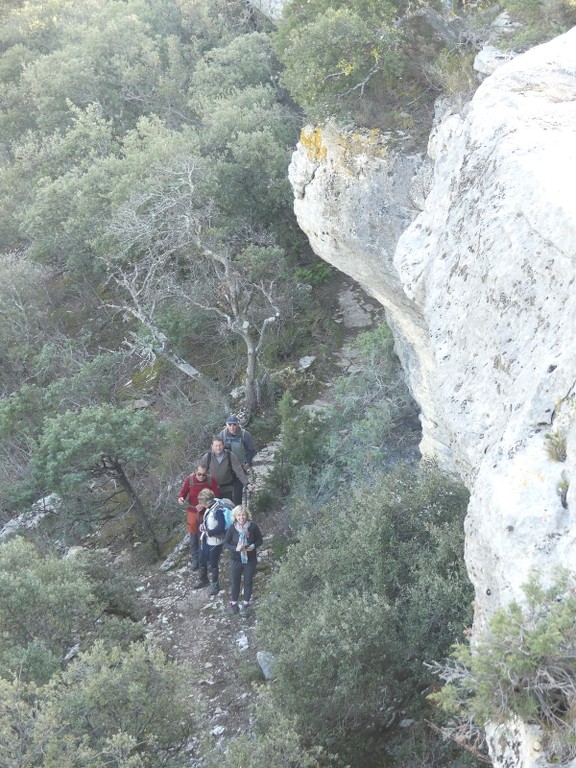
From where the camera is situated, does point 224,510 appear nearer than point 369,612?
No

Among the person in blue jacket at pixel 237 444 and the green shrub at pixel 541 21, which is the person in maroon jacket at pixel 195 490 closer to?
the person in blue jacket at pixel 237 444

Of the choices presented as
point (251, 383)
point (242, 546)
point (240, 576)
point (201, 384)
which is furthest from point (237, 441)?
point (201, 384)

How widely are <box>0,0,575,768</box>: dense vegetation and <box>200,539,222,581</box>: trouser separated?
1.14 meters

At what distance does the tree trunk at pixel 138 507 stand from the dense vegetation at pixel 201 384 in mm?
65

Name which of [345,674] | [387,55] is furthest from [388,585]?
[387,55]

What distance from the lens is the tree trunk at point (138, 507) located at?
12398 millimetres

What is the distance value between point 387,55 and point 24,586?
1005 cm

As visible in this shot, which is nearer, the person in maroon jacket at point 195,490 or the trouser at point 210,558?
the trouser at point 210,558

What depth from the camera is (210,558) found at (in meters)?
10.0

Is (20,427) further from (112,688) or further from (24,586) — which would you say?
(112,688)

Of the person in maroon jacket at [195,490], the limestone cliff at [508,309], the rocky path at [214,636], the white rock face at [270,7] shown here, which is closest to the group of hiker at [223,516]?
the person in maroon jacket at [195,490]

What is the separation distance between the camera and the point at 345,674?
6910mm

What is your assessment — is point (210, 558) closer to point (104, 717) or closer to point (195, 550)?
point (195, 550)

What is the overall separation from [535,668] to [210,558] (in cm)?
683
